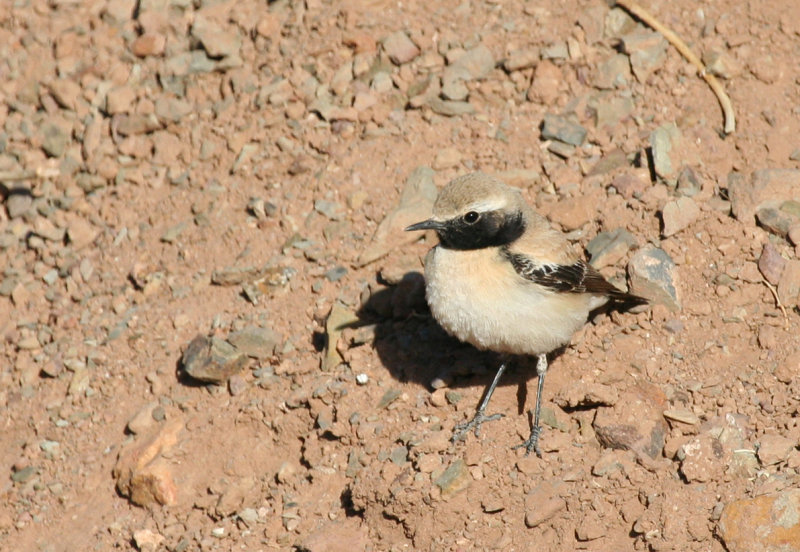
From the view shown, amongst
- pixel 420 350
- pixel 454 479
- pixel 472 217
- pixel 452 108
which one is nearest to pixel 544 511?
pixel 454 479

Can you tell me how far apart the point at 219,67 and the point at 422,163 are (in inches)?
119

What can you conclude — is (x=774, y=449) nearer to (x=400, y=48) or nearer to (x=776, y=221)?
(x=776, y=221)

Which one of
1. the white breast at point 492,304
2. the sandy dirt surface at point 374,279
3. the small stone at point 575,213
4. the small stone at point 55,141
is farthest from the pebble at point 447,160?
the small stone at point 55,141

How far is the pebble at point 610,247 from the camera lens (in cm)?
891

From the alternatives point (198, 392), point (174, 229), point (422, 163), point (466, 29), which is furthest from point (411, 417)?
point (466, 29)

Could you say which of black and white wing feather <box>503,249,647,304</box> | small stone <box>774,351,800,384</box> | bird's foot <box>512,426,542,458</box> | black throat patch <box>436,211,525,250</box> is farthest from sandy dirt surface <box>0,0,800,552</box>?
black throat patch <box>436,211,525,250</box>

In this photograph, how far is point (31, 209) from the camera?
1104 centimetres

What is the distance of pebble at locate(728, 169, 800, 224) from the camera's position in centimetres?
899

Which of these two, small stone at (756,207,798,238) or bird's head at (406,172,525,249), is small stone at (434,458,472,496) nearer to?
bird's head at (406,172,525,249)

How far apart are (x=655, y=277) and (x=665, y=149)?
60.4 inches

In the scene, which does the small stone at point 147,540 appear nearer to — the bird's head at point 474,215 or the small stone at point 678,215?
the bird's head at point 474,215

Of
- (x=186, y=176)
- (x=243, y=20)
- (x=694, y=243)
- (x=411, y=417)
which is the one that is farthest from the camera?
(x=243, y=20)

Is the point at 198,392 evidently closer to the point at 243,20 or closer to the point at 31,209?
the point at 31,209

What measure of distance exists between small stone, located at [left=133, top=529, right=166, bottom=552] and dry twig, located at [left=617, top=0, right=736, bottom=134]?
6.85 metres
